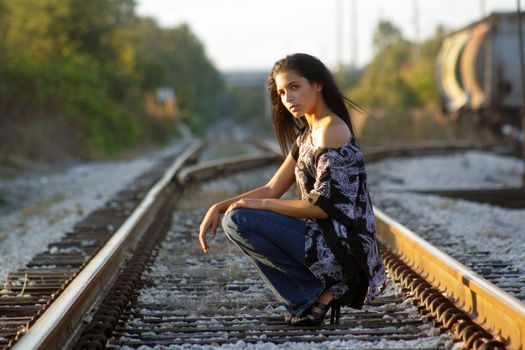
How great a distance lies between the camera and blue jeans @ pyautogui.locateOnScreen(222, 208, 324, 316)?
379 cm

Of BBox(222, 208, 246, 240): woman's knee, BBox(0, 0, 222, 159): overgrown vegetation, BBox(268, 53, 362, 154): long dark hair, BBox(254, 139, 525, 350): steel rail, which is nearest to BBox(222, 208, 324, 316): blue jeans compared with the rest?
BBox(222, 208, 246, 240): woman's knee

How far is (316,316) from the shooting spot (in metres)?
3.85

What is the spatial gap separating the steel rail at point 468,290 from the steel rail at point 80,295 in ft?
5.84

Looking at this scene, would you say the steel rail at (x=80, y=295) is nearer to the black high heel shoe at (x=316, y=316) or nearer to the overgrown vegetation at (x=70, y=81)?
the black high heel shoe at (x=316, y=316)

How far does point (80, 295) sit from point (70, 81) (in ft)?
66.7

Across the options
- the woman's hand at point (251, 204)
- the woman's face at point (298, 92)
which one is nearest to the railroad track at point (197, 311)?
the woman's hand at point (251, 204)

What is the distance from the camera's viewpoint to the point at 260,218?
12.5 feet

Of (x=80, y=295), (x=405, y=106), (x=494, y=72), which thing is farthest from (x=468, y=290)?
(x=405, y=106)

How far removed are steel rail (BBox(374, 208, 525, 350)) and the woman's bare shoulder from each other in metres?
0.91

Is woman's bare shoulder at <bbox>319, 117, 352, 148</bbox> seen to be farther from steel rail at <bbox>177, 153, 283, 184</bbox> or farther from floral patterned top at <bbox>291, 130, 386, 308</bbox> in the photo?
steel rail at <bbox>177, 153, 283, 184</bbox>

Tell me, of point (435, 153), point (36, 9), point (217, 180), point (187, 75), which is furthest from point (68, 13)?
point (187, 75)

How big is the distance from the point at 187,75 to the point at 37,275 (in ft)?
325

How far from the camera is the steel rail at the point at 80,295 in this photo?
10.9 ft

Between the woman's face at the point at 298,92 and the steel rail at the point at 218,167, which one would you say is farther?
the steel rail at the point at 218,167
